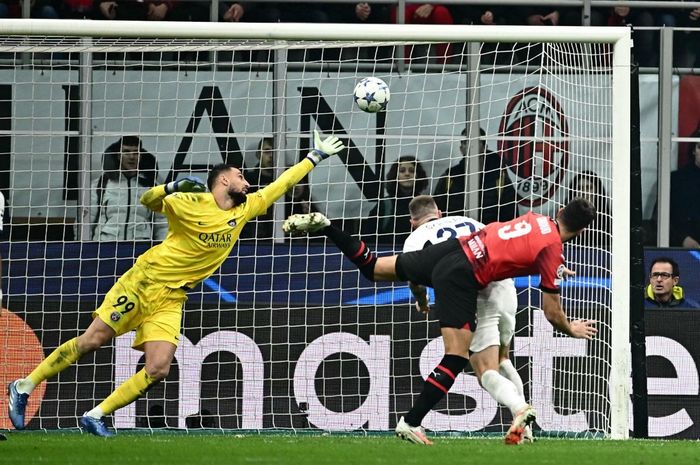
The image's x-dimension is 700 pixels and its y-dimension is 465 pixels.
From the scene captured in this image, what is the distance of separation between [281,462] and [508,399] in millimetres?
2095

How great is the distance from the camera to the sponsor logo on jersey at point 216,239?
33.2 feet

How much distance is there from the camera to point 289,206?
12.5 meters

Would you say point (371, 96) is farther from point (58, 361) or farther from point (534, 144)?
point (58, 361)

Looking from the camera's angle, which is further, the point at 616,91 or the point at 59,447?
the point at 616,91

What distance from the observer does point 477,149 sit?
12250 millimetres

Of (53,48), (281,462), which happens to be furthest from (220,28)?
(281,462)

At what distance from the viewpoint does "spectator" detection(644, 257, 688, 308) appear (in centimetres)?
1206

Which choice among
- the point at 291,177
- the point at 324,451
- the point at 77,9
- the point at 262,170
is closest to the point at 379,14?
the point at 262,170

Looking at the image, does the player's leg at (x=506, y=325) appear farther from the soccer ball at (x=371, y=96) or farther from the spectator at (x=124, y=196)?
the spectator at (x=124, y=196)

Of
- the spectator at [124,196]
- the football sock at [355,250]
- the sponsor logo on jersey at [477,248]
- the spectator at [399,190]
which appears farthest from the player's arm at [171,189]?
the spectator at [399,190]

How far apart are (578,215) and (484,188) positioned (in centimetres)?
311

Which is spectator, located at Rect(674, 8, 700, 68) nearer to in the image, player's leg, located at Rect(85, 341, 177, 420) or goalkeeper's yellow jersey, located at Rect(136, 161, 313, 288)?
goalkeeper's yellow jersey, located at Rect(136, 161, 313, 288)

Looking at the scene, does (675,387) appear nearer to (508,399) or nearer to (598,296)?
(598,296)

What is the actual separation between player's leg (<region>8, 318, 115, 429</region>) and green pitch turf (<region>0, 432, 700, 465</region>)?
27cm
